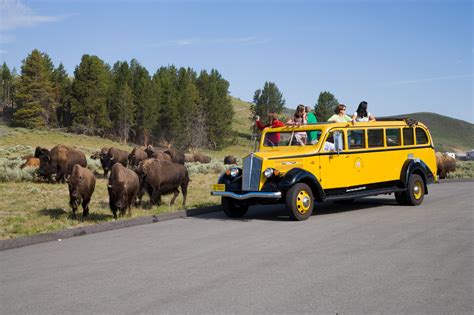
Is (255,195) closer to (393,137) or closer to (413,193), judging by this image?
(393,137)

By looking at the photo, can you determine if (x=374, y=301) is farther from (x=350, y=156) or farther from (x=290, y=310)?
(x=350, y=156)

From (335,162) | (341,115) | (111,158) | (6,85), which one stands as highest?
(6,85)

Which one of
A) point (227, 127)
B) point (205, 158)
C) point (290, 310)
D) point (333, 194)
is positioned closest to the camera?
point (290, 310)

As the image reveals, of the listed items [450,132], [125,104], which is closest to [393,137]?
[125,104]

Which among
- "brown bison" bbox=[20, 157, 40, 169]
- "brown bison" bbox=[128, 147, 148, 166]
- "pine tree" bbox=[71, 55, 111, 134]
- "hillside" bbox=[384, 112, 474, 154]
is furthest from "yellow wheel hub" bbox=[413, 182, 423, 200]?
"hillside" bbox=[384, 112, 474, 154]

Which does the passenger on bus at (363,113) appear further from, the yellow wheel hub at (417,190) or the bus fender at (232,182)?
the bus fender at (232,182)

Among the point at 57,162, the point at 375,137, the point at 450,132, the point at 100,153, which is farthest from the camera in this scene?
the point at 450,132

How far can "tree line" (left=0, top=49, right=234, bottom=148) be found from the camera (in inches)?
3206

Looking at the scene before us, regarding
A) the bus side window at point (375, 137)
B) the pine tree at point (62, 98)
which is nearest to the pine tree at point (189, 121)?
the pine tree at point (62, 98)

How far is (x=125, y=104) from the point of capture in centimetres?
8294

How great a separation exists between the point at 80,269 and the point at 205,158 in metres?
45.8

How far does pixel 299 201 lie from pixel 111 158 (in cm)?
1557

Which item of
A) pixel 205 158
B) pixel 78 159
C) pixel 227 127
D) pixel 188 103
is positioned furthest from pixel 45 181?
pixel 227 127

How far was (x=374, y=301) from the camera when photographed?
20.0ft
